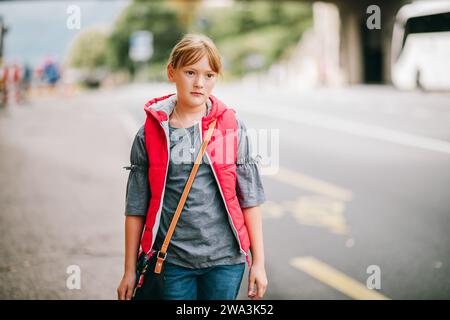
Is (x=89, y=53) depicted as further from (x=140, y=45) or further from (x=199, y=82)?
(x=199, y=82)

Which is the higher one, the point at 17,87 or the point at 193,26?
the point at 193,26

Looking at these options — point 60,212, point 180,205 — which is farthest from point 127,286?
point 60,212

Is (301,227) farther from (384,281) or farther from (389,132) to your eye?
(389,132)

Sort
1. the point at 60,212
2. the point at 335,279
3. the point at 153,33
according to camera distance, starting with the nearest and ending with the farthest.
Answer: the point at 335,279 < the point at 60,212 < the point at 153,33

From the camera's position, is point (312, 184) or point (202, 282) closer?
point (202, 282)

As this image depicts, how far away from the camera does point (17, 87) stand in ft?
66.2

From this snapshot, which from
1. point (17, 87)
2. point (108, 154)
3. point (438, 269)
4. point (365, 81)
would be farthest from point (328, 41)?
point (438, 269)

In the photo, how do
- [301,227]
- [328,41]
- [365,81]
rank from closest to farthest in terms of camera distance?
1. [301,227]
2. [365,81]
3. [328,41]

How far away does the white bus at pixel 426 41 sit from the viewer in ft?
23.8

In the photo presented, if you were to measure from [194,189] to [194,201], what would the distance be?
5 centimetres

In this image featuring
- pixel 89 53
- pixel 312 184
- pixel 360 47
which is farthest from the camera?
pixel 89 53

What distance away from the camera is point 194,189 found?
219 cm
